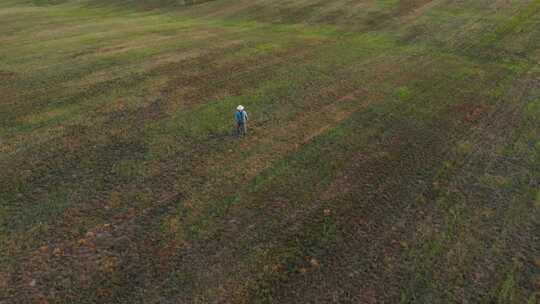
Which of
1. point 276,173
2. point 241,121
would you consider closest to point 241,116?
point 241,121

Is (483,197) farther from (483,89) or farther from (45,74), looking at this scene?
(45,74)

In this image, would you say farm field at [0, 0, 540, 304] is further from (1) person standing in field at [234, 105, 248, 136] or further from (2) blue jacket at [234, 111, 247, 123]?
(2) blue jacket at [234, 111, 247, 123]

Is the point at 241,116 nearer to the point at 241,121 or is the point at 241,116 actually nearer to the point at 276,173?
the point at 241,121

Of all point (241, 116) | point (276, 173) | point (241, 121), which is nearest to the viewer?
point (276, 173)

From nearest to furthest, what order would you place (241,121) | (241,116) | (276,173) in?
(276,173)
(241,116)
(241,121)

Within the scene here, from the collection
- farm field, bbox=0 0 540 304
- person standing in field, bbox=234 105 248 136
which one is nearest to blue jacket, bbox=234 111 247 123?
person standing in field, bbox=234 105 248 136

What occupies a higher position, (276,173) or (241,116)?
(241,116)
